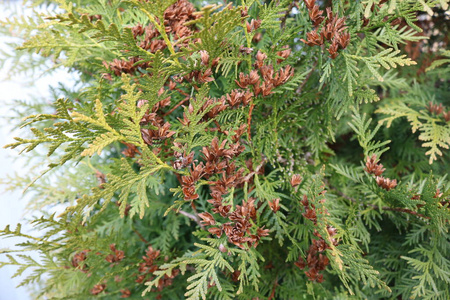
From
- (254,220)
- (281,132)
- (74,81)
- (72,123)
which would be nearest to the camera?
(72,123)

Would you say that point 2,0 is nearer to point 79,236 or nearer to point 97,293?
point 79,236

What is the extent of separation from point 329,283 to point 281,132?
0.43 metres

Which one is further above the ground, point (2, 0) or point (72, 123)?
point (2, 0)

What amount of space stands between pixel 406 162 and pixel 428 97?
21 cm

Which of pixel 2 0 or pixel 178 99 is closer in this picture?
pixel 178 99

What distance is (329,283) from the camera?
0.89m

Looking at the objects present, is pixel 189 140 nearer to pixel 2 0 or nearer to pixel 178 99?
A: pixel 178 99

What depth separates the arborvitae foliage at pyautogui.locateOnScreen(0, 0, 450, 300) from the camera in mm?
564

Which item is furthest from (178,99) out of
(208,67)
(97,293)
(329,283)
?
(329,283)

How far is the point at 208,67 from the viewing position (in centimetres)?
61

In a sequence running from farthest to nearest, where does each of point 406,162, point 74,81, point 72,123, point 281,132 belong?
point 74,81 → point 406,162 → point 281,132 → point 72,123

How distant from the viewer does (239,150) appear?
61cm

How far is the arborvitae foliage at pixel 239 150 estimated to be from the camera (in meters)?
0.56

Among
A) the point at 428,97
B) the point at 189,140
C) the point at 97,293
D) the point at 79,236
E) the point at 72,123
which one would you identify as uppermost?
the point at 72,123
